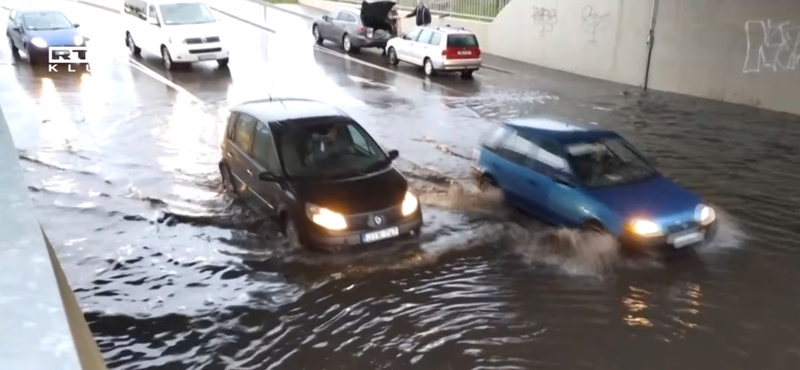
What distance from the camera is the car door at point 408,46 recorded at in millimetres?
23562

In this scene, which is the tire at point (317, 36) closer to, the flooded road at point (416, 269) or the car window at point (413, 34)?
the car window at point (413, 34)

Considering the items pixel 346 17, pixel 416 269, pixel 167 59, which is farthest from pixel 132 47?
pixel 416 269

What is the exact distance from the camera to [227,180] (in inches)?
456

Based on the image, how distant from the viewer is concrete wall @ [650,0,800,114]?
707 inches

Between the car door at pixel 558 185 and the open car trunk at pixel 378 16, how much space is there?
1706 cm

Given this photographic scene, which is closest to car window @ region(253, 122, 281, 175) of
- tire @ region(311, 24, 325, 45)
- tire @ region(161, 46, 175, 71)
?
tire @ region(161, 46, 175, 71)

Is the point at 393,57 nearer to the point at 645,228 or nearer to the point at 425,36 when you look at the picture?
the point at 425,36

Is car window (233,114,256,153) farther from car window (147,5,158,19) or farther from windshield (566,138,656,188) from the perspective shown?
car window (147,5,158,19)

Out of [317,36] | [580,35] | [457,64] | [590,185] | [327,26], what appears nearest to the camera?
[590,185]

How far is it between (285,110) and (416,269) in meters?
3.27

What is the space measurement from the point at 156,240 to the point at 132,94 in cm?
1001

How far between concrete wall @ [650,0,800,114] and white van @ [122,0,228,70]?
13.2 m

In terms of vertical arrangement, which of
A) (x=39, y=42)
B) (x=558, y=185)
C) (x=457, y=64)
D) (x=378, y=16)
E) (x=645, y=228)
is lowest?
(x=645, y=228)

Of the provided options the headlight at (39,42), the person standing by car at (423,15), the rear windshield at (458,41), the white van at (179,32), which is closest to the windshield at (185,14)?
the white van at (179,32)
